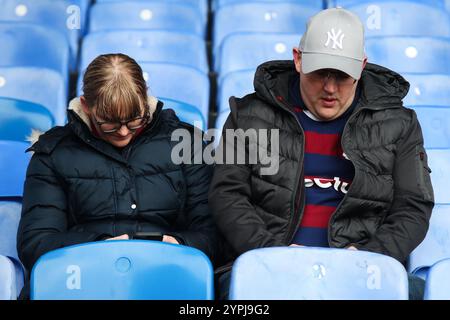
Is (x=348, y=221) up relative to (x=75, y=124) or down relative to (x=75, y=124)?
down

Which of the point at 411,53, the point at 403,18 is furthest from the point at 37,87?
the point at 403,18

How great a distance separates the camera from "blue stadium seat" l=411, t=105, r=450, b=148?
352cm

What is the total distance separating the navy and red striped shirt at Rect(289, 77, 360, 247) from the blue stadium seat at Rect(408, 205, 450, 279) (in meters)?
0.33

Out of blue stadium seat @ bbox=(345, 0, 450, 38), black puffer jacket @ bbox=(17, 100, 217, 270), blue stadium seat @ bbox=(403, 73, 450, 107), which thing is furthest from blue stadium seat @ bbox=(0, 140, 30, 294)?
blue stadium seat @ bbox=(345, 0, 450, 38)

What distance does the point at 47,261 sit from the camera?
2426 mm

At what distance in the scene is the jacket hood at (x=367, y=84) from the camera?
2910mm

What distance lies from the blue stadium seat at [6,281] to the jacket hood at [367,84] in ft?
3.13

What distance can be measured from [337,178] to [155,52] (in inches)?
61.3

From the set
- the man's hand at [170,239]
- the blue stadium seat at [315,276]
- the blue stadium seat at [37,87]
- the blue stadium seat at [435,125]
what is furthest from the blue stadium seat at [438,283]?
the blue stadium seat at [37,87]

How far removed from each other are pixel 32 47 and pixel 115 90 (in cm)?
152

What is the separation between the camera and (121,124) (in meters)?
2.78
